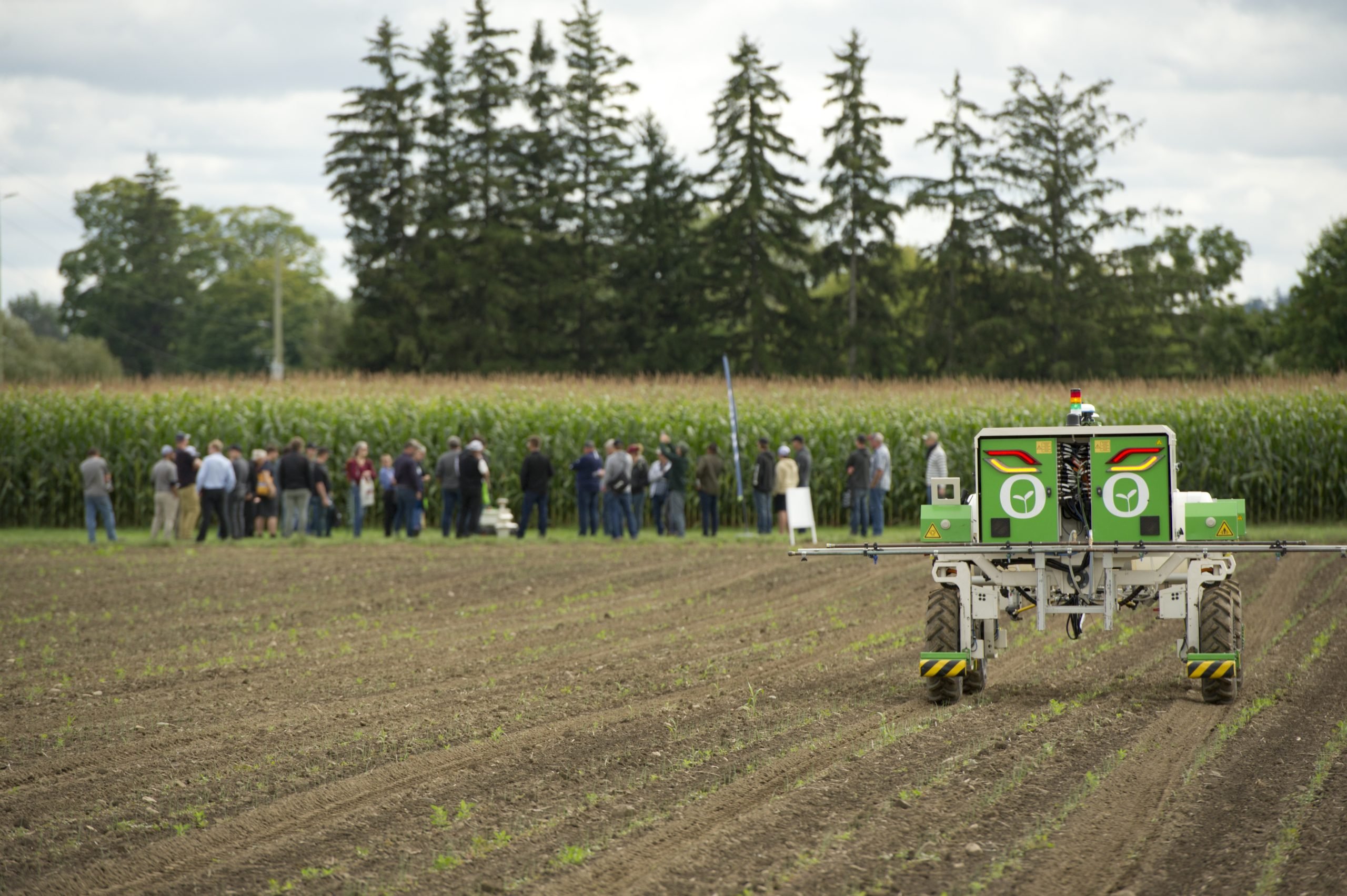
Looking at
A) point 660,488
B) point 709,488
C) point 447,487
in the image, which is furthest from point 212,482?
point 709,488

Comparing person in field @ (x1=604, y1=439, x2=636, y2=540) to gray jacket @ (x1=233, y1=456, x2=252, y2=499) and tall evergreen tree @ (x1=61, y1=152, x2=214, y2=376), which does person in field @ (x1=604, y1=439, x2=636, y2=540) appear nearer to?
gray jacket @ (x1=233, y1=456, x2=252, y2=499)

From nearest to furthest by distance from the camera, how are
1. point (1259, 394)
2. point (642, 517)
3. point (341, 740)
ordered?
point (341, 740) < point (642, 517) < point (1259, 394)

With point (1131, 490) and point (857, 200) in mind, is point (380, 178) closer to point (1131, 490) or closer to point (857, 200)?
point (857, 200)

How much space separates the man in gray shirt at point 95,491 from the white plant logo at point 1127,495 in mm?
19702

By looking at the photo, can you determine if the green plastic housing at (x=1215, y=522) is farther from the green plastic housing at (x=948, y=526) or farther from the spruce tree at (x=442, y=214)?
the spruce tree at (x=442, y=214)

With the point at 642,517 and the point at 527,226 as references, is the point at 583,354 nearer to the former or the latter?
the point at 527,226

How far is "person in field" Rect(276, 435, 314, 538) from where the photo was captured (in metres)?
24.2

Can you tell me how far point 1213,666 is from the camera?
945 cm

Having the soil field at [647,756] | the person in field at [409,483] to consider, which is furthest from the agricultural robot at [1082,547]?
the person in field at [409,483]

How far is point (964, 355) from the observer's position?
2178 inches

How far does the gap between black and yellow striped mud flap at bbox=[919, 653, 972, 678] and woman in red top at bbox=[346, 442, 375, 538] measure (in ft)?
57.0

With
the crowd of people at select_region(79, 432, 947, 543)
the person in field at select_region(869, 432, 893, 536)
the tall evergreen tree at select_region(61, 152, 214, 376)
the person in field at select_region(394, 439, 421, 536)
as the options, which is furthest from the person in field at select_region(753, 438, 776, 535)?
the tall evergreen tree at select_region(61, 152, 214, 376)

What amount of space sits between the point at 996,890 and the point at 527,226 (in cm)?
5323

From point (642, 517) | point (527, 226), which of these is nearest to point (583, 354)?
point (527, 226)
